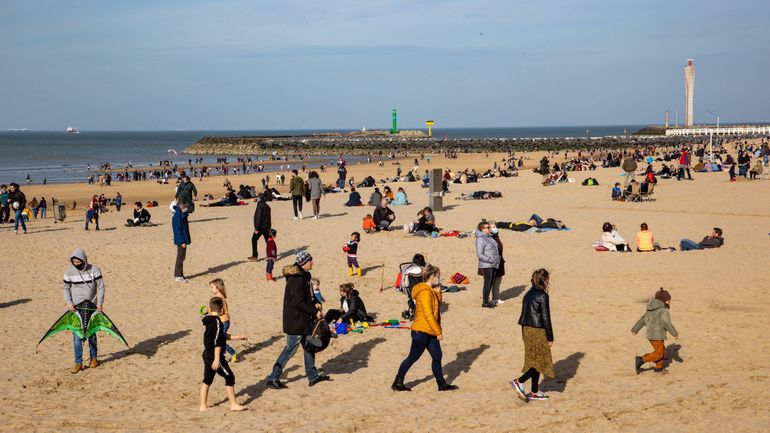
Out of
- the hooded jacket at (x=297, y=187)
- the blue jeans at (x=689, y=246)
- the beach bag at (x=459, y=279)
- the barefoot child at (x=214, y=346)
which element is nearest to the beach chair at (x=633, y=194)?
the blue jeans at (x=689, y=246)

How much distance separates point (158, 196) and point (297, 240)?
78.7 ft

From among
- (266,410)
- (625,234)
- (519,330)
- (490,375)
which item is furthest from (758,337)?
(625,234)

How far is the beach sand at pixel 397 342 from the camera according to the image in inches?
290

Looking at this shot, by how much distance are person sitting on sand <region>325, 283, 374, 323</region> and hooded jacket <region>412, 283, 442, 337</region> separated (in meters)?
3.21

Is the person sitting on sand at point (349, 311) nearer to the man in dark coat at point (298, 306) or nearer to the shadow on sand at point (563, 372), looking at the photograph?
the man in dark coat at point (298, 306)

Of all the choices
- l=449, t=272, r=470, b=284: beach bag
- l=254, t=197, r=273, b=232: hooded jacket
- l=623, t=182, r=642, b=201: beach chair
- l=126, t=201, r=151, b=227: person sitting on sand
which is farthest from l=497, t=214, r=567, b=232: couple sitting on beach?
l=126, t=201, r=151, b=227: person sitting on sand

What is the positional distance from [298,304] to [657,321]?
4.02m

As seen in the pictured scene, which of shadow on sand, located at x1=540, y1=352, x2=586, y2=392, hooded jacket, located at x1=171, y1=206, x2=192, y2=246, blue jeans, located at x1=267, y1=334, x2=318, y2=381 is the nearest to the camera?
blue jeans, located at x1=267, y1=334, x2=318, y2=381

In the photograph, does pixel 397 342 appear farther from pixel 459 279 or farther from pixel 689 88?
pixel 689 88

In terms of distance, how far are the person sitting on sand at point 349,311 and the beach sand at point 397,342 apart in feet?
1.27

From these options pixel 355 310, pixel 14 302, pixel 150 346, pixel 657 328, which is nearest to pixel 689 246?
pixel 657 328

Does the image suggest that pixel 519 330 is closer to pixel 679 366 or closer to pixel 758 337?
pixel 679 366

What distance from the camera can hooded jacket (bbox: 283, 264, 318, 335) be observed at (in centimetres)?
781

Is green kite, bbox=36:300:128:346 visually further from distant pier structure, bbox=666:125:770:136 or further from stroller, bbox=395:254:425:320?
distant pier structure, bbox=666:125:770:136
